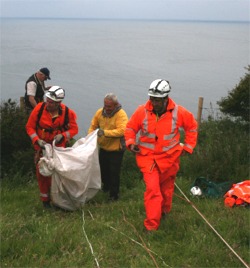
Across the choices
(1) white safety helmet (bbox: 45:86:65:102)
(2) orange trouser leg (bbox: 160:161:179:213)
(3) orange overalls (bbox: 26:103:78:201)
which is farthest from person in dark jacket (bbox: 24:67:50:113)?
(2) orange trouser leg (bbox: 160:161:179:213)

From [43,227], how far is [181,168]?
4.00 meters

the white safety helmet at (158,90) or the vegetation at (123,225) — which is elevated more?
the white safety helmet at (158,90)

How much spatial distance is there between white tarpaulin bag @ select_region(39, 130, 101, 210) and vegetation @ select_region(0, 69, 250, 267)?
22 cm

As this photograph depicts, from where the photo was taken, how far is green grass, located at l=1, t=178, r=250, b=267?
4.53 metres

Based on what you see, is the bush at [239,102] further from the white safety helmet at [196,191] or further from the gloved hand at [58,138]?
the gloved hand at [58,138]

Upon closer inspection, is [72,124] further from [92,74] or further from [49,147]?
[92,74]

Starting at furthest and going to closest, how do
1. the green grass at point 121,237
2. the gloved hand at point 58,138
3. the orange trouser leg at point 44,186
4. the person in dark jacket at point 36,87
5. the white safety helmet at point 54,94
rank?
the person in dark jacket at point 36,87 < the orange trouser leg at point 44,186 < the gloved hand at point 58,138 < the white safety helmet at point 54,94 < the green grass at point 121,237

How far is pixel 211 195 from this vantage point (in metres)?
7.05

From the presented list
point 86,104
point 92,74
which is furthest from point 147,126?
point 92,74

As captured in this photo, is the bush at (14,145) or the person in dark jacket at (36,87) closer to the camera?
the bush at (14,145)

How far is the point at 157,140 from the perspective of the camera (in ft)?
18.2

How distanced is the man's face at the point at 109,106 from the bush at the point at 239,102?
481cm

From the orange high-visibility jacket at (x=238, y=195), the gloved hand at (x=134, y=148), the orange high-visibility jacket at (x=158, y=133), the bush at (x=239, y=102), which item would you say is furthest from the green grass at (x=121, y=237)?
the bush at (x=239, y=102)

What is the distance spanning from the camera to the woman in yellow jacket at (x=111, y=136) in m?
6.71
